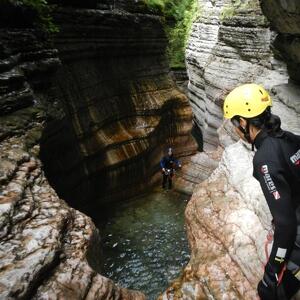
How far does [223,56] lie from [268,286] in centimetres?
1419

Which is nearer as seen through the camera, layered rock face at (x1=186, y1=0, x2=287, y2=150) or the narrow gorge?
the narrow gorge

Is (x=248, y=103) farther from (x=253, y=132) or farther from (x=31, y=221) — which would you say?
(x=31, y=221)

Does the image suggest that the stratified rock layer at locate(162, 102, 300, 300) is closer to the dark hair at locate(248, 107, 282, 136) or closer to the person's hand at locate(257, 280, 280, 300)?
the person's hand at locate(257, 280, 280, 300)

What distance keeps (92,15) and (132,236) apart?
7168 millimetres

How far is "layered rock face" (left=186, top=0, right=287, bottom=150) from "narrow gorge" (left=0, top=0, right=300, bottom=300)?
0.07 meters

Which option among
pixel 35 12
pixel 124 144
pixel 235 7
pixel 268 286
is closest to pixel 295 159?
pixel 268 286

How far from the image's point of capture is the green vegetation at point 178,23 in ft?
69.8

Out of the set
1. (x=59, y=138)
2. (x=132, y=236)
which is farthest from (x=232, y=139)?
(x=59, y=138)

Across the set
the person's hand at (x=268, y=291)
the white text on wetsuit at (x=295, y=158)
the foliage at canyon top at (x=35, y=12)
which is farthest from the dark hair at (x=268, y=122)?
the foliage at canyon top at (x=35, y=12)

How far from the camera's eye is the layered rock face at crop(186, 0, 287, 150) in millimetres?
13727

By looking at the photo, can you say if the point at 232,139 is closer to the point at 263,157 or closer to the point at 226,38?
the point at 226,38

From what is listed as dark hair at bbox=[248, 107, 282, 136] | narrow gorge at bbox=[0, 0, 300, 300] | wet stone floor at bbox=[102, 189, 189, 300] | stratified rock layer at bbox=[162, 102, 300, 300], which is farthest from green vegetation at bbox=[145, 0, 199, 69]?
dark hair at bbox=[248, 107, 282, 136]

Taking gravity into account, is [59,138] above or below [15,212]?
below

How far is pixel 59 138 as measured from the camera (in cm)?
856
